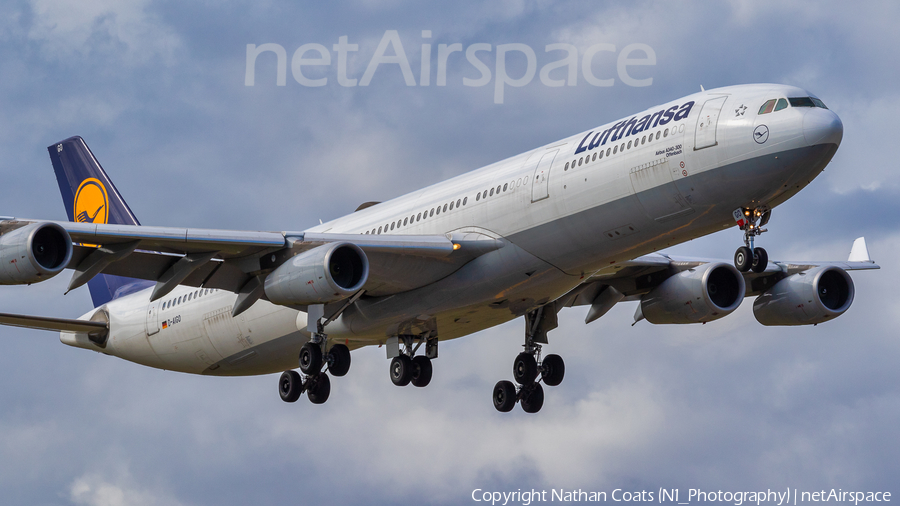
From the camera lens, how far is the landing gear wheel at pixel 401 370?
34.0 m

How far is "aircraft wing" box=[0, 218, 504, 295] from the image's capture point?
92.2 feet

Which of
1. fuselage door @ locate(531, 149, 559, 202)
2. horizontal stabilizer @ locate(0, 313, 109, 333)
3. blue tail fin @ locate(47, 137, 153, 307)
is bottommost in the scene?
horizontal stabilizer @ locate(0, 313, 109, 333)

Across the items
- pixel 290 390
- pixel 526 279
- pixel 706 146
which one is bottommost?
pixel 290 390

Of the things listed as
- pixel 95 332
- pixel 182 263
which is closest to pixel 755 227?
pixel 182 263

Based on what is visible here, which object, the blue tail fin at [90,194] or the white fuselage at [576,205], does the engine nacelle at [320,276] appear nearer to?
the white fuselage at [576,205]

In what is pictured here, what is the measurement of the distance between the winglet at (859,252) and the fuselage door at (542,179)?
1342cm

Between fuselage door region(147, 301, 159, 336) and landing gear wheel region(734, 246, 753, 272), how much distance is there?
67.1 feet

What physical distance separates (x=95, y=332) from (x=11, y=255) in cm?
1416

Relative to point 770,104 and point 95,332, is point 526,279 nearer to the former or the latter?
point 770,104

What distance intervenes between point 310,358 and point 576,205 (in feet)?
29.5

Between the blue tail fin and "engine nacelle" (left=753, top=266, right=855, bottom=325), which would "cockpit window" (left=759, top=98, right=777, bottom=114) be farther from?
the blue tail fin

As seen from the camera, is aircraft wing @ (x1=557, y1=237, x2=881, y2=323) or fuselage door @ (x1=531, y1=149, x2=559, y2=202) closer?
fuselage door @ (x1=531, y1=149, x2=559, y2=202)

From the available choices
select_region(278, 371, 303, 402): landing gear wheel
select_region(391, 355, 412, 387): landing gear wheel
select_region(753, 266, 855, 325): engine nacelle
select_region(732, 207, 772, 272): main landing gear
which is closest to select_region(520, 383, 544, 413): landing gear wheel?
→ select_region(391, 355, 412, 387): landing gear wheel

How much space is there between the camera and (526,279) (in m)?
29.4
